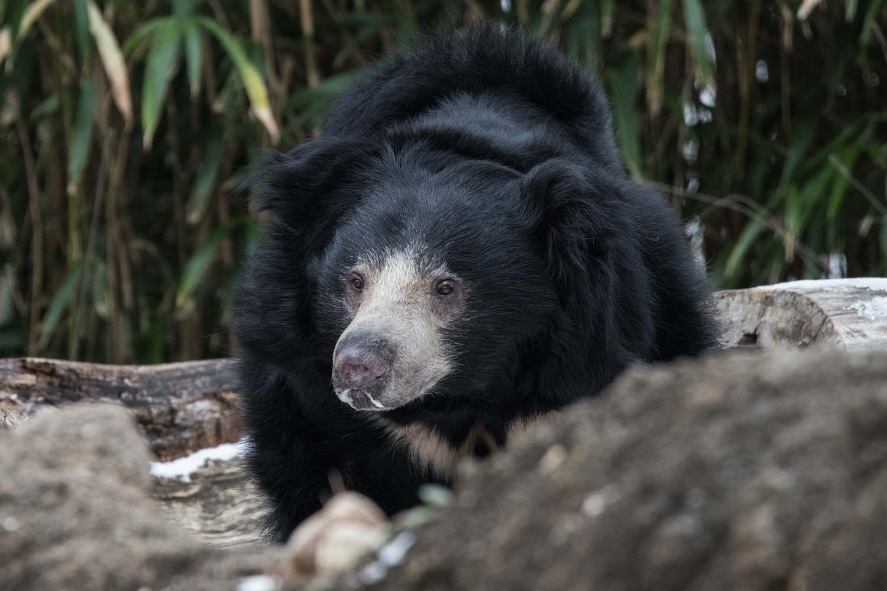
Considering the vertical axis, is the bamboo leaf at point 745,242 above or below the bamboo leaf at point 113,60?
below

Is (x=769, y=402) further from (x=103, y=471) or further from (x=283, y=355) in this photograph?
(x=283, y=355)

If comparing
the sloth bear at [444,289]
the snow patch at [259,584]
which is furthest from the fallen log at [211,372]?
the snow patch at [259,584]

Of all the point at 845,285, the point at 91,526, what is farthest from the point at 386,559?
the point at 845,285

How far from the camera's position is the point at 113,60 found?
4254 millimetres

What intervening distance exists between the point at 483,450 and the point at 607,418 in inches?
68.3

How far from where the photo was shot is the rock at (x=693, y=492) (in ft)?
3.41

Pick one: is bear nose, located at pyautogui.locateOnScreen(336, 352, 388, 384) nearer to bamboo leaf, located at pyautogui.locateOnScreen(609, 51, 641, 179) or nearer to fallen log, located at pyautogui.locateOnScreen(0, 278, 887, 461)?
fallen log, located at pyautogui.locateOnScreen(0, 278, 887, 461)

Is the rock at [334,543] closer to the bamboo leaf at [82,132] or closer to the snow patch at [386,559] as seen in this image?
the snow patch at [386,559]

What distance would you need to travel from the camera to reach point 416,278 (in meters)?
2.69

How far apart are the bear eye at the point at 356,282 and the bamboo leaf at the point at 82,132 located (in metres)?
2.12

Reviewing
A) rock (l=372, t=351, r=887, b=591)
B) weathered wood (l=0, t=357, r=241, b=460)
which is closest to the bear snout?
weathered wood (l=0, t=357, r=241, b=460)

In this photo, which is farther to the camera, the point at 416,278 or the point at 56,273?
the point at 56,273

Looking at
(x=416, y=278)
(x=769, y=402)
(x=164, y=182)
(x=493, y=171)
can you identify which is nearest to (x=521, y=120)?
(x=493, y=171)

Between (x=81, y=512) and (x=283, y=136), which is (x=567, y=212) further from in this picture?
(x=283, y=136)
